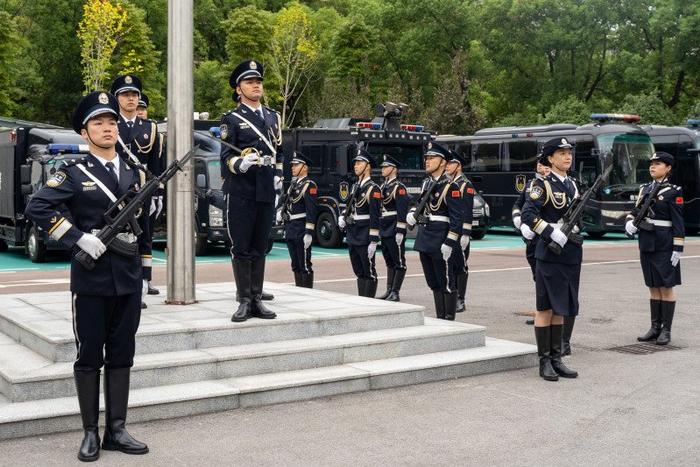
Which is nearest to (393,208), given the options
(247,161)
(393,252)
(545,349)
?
(393,252)

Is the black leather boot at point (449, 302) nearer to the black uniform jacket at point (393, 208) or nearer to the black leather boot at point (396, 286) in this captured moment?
the black uniform jacket at point (393, 208)

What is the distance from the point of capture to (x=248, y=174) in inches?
338

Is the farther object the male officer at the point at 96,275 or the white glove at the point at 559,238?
the white glove at the point at 559,238

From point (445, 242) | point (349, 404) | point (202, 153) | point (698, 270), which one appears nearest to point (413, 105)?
point (202, 153)

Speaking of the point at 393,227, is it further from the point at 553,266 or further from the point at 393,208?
→ the point at 553,266

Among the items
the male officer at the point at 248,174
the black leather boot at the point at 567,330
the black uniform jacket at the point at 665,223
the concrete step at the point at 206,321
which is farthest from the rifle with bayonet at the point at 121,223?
the black uniform jacket at the point at 665,223

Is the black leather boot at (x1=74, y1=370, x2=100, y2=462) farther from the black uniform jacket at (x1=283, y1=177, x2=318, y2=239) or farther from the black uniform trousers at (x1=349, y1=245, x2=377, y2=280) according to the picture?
the black uniform jacket at (x1=283, y1=177, x2=318, y2=239)

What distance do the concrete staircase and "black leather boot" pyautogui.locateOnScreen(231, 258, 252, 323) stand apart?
6.3 inches

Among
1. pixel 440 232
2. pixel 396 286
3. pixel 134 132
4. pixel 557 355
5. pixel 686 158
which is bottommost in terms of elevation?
pixel 396 286

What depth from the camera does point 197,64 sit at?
63.8 meters

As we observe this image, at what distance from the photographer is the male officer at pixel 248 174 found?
8.53 m

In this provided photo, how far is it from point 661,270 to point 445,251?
2.39 m

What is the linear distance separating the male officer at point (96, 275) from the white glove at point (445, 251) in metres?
5.24

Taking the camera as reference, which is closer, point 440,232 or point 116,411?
point 116,411
